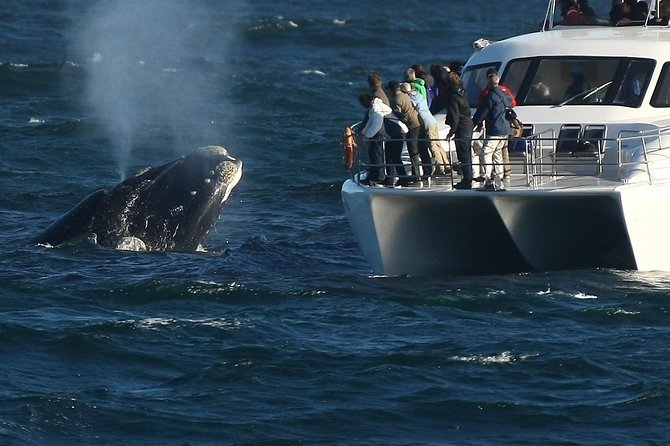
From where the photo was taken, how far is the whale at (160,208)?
25.8 meters

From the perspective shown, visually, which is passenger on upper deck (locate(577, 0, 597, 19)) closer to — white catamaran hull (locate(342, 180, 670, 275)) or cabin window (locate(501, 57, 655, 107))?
cabin window (locate(501, 57, 655, 107))

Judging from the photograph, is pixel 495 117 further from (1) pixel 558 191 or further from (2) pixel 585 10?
(2) pixel 585 10

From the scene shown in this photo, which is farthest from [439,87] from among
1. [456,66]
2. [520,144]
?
[456,66]

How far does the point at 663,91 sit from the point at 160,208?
803cm

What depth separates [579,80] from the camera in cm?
2578

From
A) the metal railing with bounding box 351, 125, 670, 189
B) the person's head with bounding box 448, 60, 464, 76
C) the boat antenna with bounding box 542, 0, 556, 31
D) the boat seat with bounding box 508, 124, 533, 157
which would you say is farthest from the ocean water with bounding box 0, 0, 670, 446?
the boat antenna with bounding box 542, 0, 556, 31

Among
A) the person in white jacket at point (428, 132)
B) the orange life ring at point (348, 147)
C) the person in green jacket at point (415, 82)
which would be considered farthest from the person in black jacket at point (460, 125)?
the orange life ring at point (348, 147)

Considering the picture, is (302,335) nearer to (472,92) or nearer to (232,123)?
(472,92)

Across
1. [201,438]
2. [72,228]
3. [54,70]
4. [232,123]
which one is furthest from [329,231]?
[54,70]

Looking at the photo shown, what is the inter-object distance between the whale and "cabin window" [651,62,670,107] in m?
6.63

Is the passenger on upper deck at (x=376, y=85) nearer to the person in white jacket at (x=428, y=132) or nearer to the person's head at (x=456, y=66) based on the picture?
the person in white jacket at (x=428, y=132)

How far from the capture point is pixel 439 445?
1711 centimetres

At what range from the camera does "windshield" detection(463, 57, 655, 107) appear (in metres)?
25.4

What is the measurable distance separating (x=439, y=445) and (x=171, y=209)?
975 centimetres
